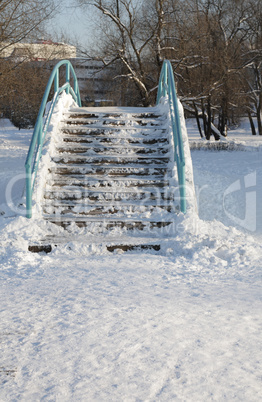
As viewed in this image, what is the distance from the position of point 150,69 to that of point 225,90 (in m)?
4.36

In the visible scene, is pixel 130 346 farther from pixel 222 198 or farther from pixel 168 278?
pixel 222 198

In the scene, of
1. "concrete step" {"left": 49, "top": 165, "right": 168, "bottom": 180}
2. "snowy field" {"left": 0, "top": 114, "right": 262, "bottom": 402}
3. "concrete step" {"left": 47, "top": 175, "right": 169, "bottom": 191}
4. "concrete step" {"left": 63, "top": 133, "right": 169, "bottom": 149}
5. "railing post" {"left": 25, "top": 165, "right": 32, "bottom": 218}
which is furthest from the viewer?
"concrete step" {"left": 63, "top": 133, "right": 169, "bottom": 149}

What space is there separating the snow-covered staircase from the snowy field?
454mm

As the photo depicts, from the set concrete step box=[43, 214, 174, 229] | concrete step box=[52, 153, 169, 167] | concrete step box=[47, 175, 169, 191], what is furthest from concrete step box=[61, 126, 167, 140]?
concrete step box=[43, 214, 174, 229]

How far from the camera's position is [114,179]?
21.0 feet

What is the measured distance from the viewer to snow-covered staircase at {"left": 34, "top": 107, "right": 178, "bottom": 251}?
18.2 ft

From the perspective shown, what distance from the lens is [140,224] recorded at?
5.58 metres

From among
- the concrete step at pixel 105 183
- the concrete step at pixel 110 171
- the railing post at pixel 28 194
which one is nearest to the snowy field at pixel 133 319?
the railing post at pixel 28 194

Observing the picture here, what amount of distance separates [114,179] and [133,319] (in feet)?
11.2

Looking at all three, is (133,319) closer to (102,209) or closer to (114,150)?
(102,209)

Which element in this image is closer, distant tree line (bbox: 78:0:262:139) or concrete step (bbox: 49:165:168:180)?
concrete step (bbox: 49:165:168:180)

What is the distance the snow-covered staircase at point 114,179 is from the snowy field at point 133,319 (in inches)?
17.9

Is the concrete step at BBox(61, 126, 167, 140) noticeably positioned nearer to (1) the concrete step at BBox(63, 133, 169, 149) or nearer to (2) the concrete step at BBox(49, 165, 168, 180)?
(1) the concrete step at BBox(63, 133, 169, 149)

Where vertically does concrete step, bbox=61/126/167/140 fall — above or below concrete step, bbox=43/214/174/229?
above
